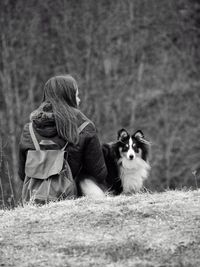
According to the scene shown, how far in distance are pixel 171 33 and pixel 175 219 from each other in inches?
644

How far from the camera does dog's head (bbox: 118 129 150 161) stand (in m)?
9.38

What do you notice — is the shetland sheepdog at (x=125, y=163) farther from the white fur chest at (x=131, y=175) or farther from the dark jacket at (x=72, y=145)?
the dark jacket at (x=72, y=145)

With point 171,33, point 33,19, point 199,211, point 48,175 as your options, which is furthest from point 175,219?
point 171,33

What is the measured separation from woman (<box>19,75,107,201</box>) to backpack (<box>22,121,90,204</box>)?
110mm

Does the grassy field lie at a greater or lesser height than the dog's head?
lesser

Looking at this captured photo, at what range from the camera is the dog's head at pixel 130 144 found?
9.38m

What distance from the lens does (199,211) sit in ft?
22.4

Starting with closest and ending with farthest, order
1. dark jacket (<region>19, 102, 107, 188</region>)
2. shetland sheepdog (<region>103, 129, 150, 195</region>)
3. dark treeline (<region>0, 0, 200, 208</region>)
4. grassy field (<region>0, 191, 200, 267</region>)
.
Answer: grassy field (<region>0, 191, 200, 267</region>) → dark jacket (<region>19, 102, 107, 188</region>) → shetland sheepdog (<region>103, 129, 150, 195</region>) → dark treeline (<region>0, 0, 200, 208</region>)

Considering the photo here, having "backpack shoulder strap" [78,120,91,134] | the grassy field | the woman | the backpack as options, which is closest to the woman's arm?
the woman

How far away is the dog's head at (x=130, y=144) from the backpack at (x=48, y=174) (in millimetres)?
1704

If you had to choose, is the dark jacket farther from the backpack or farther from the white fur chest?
the white fur chest

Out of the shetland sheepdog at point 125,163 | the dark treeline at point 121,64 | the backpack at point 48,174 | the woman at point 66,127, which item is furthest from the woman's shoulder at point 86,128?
the dark treeline at point 121,64

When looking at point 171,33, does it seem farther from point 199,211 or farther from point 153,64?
point 199,211

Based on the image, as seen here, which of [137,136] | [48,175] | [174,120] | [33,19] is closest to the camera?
[48,175]
